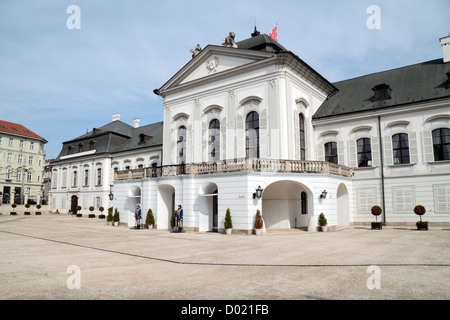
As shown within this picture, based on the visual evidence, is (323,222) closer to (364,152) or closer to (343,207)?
(343,207)

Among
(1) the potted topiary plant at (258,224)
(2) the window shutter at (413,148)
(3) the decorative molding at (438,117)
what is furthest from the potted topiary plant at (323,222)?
(3) the decorative molding at (438,117)

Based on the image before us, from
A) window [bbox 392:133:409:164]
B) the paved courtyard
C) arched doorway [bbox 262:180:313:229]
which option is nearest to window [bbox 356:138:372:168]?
window [bbox 392:133:409:164]

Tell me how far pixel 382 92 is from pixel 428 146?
5.49 m

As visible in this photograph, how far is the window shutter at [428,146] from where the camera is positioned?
2270 cm

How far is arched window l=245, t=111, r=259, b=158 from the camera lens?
24469 millimetres

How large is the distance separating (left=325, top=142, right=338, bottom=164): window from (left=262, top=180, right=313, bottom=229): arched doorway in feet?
17.4

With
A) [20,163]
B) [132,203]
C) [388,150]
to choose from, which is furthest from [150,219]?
[20,163]

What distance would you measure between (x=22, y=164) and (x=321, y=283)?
246ft

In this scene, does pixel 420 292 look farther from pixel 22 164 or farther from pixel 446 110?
pixel 22 164

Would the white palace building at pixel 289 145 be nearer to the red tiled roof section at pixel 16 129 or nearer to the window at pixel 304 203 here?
the window at pixel 304 203

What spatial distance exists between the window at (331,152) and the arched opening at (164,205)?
1273 centimetres

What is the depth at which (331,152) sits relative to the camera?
2672 cm
